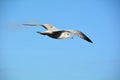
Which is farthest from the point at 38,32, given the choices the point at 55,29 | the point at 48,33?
the point at 55,29

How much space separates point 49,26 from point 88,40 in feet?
12.1

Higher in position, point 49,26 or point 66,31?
point 49,26

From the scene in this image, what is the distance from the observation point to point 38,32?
40.0ft

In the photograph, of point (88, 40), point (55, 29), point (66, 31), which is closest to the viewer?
point (88, 40)

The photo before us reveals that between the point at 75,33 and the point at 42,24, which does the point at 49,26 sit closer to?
the point at 42,24

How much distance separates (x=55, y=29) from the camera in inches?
548

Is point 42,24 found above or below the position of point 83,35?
above

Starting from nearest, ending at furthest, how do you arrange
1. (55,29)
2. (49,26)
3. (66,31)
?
1. (66,31)
2. (55,29)
3. (49,26)

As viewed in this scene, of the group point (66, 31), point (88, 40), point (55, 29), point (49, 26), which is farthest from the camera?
point (49, 26)

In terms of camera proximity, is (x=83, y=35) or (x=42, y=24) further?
(x=42, y=24)

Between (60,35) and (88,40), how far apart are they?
1.74 m

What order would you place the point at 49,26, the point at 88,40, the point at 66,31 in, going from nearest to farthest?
the point at 88,40
the point at 66,31
the point at 49,26

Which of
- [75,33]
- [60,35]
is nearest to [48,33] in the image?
[60,35]

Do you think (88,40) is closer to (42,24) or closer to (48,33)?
(48,33)
